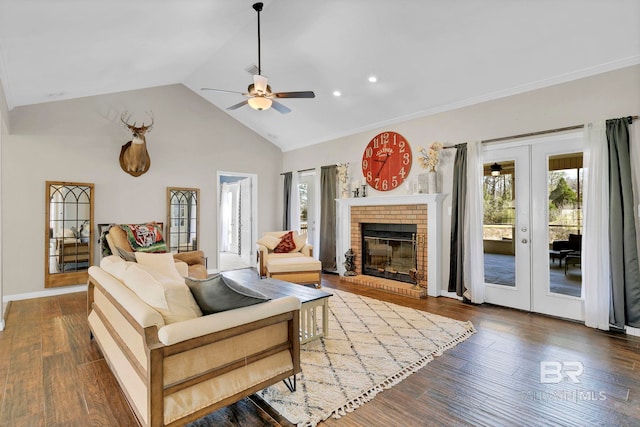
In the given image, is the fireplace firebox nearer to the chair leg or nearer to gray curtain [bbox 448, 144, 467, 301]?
gray curtain [bbox 448, 144, 467, 301]

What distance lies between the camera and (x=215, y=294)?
5.65ft

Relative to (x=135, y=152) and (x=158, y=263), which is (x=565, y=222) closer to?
(x=158, y=263)

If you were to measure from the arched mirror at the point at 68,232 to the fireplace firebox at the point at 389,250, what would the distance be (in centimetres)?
467

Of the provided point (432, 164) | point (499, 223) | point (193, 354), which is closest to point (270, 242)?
point (432, 164)

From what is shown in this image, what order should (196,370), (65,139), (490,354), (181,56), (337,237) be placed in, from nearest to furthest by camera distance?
(196,370) → (490,354) → (181,56) → (65,139) → (337,237)

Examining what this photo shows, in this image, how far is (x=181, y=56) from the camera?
15.1 feet

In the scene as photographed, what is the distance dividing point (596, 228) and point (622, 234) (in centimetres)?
21

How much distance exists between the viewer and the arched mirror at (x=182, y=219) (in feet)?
19.8

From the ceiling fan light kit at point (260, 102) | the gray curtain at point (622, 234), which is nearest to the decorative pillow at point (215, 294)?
the ceiling fan light kit at point (260, 102)

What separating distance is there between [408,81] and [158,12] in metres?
3.12

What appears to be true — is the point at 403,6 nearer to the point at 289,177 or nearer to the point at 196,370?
the point at 196,370

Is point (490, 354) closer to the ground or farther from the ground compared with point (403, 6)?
closer to the ground

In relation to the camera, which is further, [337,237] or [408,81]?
[337,237]

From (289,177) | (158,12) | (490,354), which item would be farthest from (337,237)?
(158,12)
